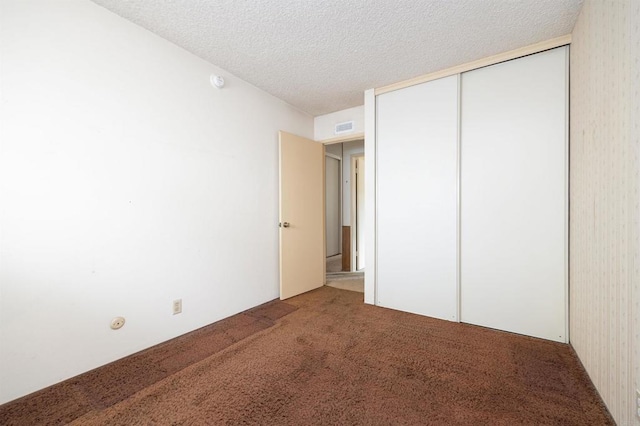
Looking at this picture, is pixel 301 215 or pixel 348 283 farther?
pixel 348 283

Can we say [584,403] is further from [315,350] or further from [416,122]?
[416,122]

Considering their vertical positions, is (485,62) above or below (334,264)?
above

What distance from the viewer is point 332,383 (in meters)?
1.62

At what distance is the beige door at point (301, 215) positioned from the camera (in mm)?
3199

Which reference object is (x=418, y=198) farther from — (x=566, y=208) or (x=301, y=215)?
(x=301, y=215)

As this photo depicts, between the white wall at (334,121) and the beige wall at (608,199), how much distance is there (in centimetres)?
203

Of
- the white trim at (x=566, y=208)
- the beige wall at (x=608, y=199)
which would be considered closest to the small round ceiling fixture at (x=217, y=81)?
the beige wall at (x=608, y=199)

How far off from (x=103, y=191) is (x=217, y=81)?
1422 mm

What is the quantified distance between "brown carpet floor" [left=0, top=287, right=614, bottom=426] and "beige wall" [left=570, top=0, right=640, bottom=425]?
0.97ft

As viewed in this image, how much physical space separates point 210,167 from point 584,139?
9.81 ft

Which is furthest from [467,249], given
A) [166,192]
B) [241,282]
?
[166,192]

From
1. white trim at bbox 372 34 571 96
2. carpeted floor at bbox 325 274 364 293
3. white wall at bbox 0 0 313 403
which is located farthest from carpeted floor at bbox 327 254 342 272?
white trim at bbox 372 34 571 96

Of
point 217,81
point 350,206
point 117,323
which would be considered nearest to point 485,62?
point 217,81

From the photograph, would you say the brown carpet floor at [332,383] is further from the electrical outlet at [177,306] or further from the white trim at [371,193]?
the white trim at [371,193]
